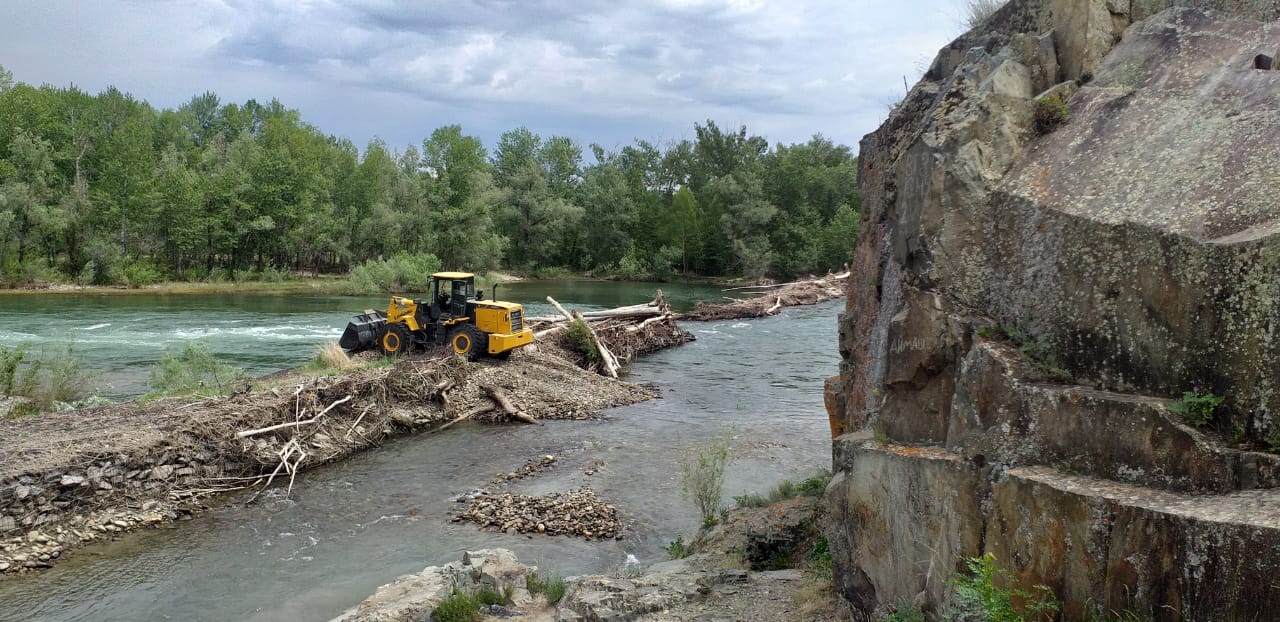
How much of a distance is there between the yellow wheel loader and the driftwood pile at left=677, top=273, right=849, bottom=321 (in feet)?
59.4

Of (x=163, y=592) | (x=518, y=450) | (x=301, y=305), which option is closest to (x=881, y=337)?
(x=163, y=592)

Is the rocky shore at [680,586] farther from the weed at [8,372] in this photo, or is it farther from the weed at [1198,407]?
the weed at [8,372]

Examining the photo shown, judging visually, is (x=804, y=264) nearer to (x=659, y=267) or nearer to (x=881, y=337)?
(x=659, y=267)

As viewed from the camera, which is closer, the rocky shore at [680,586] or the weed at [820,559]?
the rocky shore at [680,586]

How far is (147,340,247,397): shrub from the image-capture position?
16156 mm

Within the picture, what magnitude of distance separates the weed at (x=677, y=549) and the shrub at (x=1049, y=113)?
5.60 m

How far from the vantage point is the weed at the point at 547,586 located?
754 centimetres

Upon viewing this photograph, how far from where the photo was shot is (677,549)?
9250 millimetres

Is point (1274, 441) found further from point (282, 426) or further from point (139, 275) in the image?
point (139, 275)

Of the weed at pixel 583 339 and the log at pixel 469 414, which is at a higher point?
the weed at pixel 583 339

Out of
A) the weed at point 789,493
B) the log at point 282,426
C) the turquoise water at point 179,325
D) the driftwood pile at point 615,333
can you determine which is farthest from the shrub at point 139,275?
the weed at point 789,493

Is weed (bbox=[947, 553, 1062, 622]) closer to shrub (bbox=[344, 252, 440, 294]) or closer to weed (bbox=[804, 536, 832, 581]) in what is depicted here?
weed (bbox=[804, 536, 832, 581])

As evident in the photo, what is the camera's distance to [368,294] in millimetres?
49562

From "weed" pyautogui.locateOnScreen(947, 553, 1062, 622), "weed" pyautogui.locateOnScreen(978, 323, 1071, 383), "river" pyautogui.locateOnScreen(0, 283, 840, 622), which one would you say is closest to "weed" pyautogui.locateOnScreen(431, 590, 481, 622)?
"river" pyautogui.locateOnScreen(0, 283, 840, 622)
